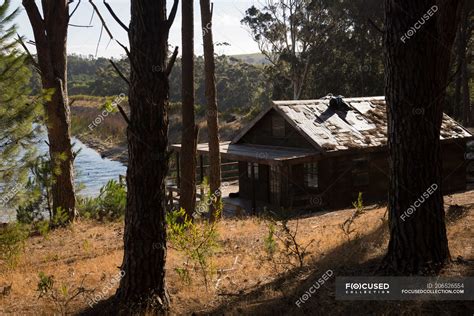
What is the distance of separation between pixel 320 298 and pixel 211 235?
195cm

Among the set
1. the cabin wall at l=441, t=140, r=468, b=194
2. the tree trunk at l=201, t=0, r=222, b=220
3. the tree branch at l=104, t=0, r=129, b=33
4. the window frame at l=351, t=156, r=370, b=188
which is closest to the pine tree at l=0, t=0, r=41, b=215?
the tree branch at l=104, t=0, r=129, b=33

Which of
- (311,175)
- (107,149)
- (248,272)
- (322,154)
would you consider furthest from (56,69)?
(107,149)

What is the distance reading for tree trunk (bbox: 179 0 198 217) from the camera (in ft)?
42.9

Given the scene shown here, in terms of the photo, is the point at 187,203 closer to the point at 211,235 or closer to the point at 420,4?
the point at 211,235

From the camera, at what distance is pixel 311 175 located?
19500 mm

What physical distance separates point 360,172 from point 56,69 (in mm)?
12421

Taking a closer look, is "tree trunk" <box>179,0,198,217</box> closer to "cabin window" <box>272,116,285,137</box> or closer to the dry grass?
the dry grass

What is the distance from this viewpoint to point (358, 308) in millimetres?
5109

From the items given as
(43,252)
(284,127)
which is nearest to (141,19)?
(43,252)

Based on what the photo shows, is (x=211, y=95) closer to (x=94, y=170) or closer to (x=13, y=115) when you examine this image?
(x=13, y=115)

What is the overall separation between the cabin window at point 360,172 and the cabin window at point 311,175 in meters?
1.60

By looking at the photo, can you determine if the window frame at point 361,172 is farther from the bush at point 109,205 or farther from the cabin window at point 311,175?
the bush at point 109,205

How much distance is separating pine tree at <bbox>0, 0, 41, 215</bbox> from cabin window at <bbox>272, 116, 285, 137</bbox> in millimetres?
12663

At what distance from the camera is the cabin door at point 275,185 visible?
1947cm
